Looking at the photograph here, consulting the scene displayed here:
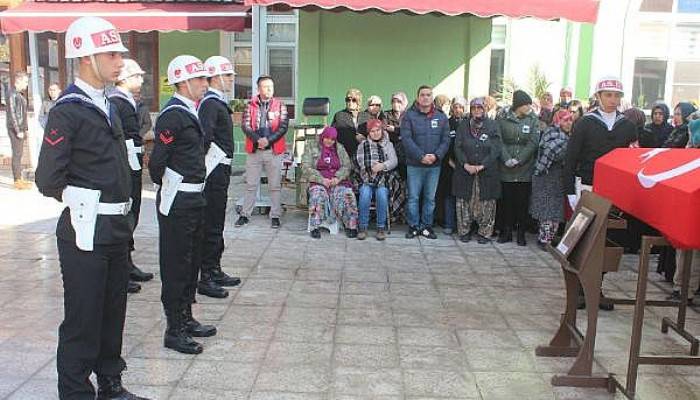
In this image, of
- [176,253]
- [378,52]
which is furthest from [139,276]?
[378,52]

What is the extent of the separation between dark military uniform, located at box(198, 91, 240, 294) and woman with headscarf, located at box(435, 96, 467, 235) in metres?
3.22

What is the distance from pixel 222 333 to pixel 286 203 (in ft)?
16.5

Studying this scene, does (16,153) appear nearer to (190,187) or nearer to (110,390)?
(190,187)

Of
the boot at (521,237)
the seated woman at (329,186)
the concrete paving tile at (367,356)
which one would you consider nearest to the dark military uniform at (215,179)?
the concrete paving tile at (367,356)

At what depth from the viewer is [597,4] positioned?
770 centimetres

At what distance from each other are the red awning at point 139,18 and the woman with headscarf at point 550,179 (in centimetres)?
577

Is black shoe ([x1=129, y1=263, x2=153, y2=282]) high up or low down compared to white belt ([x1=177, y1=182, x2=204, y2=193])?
down

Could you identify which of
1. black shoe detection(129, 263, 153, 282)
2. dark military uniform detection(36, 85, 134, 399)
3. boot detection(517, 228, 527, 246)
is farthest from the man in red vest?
dark military uniform detection(36, 85, 134, 399)

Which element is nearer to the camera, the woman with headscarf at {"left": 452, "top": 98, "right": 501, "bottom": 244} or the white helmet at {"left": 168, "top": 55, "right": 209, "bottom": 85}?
the white helmet at {"left": 168, "top": 55, "right": 209, "bottom": 85}

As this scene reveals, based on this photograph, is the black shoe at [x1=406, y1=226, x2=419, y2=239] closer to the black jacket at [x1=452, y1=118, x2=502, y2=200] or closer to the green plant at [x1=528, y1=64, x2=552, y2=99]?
the black jacket at [x1=452, y1=118, x2=502, y2=200]

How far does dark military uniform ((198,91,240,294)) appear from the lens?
496cm

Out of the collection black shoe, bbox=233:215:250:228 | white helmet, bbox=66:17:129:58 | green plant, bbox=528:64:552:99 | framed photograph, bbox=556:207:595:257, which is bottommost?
black shoe, bbox=233:215:250:228

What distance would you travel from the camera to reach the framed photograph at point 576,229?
3.65 m

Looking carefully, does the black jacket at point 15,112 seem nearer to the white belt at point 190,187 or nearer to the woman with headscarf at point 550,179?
the white belt at point 190,187
